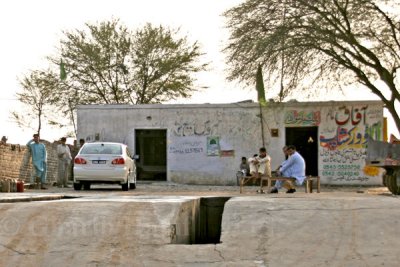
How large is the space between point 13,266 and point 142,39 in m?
36.8

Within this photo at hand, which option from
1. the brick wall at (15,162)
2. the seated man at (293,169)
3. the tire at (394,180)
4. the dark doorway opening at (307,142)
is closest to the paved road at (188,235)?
the seated man at (293,169)

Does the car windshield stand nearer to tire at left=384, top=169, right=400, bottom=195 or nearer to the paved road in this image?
tire at left=384, top=169, right=400, bottom=195

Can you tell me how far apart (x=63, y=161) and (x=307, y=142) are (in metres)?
9.96

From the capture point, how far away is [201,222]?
12688 mm

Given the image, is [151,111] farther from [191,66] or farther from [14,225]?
[14,225]

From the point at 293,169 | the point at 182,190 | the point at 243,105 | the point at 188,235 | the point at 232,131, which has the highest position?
the point at 243,105

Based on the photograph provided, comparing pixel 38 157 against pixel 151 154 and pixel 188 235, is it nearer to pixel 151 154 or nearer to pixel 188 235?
pixel 151 154

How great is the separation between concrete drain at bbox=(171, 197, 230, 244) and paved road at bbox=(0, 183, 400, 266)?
66mm

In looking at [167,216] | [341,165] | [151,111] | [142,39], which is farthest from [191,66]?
[167,216]

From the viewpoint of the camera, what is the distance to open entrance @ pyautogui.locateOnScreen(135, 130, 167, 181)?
29922mm

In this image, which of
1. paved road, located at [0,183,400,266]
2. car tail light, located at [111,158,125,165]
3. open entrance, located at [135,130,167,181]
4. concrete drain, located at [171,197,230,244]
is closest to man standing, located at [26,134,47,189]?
car tail light, located at [111,158,125,165]

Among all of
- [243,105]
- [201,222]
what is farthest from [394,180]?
[243,105]

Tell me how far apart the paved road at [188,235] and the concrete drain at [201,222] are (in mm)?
66

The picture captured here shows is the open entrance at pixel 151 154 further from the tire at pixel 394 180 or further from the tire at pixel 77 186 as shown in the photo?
the tire at pixel 394 180
